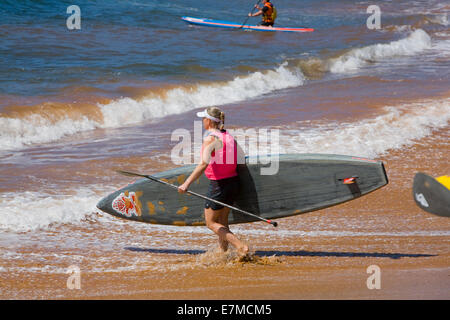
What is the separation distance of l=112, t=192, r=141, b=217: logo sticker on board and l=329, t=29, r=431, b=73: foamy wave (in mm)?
12372

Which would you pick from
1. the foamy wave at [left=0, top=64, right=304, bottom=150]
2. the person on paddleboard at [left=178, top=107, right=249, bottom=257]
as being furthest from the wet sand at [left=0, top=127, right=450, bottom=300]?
the foamy wave at [left=0, top=64, right=304, bottom=150]

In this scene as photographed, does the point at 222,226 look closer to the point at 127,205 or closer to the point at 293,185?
the point at 293,185

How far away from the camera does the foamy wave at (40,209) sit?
19.4 feet

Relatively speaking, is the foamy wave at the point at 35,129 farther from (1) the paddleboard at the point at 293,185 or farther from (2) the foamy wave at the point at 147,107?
(1) the paddleboard at the point at 293,185

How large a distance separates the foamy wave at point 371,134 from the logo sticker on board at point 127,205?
320 centimetres

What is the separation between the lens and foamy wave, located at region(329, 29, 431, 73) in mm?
17438

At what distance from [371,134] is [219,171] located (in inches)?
183

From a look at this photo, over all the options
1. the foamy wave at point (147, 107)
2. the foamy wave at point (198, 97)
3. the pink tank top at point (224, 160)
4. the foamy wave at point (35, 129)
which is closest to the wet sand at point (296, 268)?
the pink tank top at point (224, 160)

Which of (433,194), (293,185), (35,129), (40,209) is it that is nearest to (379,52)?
(35,129)

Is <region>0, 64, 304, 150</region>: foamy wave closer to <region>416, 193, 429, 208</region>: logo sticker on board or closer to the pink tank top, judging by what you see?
the pink tank top
